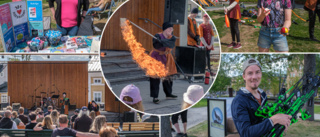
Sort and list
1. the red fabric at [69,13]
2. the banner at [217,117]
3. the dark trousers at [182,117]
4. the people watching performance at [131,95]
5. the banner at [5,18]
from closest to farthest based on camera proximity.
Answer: the people watching performance at [131,95]
the banner at [5,18]
the red fabric at [69,13]
the dark trousers at [182,117]
the banner at [217,117]

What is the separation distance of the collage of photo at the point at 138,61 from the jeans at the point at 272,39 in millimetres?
14

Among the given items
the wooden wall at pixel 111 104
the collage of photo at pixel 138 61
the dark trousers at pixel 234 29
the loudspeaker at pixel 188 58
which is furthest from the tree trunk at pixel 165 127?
the loudspeaker at pixel 188 58

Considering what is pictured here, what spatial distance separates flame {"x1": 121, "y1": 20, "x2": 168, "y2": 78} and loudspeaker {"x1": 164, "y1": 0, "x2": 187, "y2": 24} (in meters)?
0.44

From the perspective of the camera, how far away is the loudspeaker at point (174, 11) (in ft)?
17.7

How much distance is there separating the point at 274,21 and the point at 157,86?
2.16 meters

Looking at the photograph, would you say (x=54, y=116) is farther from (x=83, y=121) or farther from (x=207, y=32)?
(x=207, y=32)

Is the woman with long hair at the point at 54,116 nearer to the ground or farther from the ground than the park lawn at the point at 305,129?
farther from the ground

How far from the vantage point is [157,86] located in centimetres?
560

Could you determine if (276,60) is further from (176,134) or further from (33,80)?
(33,80)

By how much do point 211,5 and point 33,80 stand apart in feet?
9.00

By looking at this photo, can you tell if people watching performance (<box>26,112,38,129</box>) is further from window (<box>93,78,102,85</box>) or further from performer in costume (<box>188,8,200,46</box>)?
performer in costume (<box>188,8,200,46</box>)

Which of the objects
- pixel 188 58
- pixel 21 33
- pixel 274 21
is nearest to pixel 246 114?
pixel 188 58

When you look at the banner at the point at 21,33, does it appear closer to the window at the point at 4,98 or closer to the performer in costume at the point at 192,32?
the window at the point at 4,98

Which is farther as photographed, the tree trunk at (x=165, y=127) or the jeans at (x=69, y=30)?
the tree trunk at (x=165, y=127)
